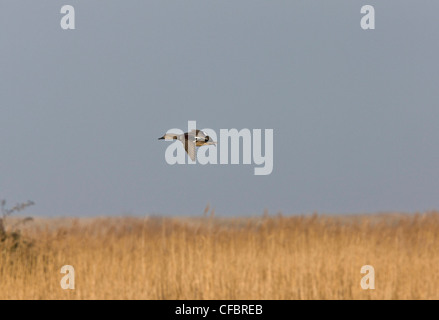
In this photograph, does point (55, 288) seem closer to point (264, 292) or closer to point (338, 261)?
point (264, 292)

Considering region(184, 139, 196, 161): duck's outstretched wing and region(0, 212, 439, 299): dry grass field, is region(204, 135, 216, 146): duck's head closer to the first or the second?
region(184, 139, 196, 161): duck's outstretched wing

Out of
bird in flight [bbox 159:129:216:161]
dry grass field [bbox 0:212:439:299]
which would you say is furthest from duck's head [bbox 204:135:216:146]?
dry grass field [bbox 0:212:439:299]

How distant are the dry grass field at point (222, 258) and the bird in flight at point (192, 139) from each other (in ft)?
8.00

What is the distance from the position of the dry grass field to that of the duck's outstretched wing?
2407 mm

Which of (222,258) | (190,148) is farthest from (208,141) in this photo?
(222,258)

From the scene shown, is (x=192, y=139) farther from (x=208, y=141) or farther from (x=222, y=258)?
(x=222, y=258)

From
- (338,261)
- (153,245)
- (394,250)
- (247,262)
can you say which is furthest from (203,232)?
(394,250)

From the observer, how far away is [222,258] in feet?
36.6

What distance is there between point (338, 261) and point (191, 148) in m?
4.01

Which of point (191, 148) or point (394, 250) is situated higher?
point (191, 148)

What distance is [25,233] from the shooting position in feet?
38.4

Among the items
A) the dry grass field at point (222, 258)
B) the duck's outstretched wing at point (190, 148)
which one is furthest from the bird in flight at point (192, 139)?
the dry grass field at point (222, 258)

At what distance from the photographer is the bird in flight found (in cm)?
784

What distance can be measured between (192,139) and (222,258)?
3.51m
